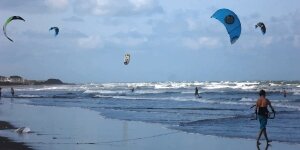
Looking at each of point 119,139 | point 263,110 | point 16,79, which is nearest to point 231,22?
point 263,110

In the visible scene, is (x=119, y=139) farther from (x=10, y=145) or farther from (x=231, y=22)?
(x=231, y=22)

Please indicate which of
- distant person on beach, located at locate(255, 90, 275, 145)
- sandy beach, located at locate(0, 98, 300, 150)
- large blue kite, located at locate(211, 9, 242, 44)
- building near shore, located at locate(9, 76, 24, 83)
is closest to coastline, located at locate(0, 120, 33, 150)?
sandy beach, located at locate(0, 98, 300, 150)

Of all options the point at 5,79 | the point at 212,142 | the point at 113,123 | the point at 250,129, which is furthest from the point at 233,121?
the point at 5,79

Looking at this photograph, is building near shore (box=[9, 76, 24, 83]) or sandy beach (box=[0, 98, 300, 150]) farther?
building near shore (box=[9, 76, 24, 83])

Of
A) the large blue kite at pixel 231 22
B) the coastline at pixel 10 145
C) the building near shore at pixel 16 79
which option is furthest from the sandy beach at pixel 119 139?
the building near shore at pixel 16 79

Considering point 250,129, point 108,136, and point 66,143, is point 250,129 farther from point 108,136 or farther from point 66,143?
point 66,143

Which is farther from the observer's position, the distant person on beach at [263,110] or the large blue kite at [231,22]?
the large blue kite at [231,22]

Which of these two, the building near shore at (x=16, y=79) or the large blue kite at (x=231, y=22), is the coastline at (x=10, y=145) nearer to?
the large blue kite at (x=231, y=22)

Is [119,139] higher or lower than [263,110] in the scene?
lower

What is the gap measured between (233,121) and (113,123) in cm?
488

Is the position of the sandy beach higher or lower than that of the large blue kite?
lower

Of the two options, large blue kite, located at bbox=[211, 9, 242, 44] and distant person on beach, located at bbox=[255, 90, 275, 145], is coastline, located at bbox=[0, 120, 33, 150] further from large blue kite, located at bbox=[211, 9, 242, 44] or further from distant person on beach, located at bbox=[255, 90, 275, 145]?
large blue kite, located at bbox=[211, 9, 242, 44]

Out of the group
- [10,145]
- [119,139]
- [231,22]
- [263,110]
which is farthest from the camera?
[231,22]

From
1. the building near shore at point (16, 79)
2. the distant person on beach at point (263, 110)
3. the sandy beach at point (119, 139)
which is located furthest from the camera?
the building near shore at point (16, 79)
